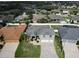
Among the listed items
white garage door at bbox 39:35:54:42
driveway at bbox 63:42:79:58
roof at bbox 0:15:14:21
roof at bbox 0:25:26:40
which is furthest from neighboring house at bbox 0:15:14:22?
driveway at bbox 63:42:79:58

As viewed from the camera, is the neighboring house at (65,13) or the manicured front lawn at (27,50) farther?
the neighboring house at (65,13)

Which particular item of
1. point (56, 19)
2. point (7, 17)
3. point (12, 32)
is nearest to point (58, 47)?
point (56, 19)

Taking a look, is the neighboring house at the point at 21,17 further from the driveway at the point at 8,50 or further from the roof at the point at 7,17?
the driveway at the point at 8,50

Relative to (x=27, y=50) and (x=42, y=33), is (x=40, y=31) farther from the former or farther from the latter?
(x=27, y=50)

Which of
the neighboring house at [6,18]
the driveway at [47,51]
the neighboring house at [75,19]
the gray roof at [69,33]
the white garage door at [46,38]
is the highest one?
the neighboring house at [6,18]

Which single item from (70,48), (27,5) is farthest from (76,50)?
(27,5)

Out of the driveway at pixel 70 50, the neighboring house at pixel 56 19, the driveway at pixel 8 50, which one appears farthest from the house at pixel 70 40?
the driveway at pixel 8 50
